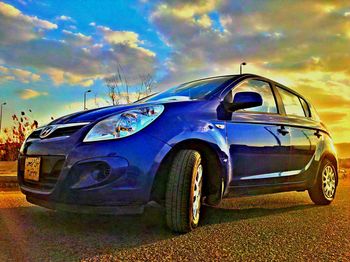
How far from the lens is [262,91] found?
204 inches

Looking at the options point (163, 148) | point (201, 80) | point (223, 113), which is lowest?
point (163, 148)

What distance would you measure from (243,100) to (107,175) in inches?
66.2

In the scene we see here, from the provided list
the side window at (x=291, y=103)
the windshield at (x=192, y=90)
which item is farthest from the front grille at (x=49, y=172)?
the side window at (x=291, y=103)

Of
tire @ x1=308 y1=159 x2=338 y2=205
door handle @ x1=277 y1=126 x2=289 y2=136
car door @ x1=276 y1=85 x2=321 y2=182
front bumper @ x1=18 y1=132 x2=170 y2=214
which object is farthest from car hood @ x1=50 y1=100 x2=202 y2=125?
tire @ x1=308 y1=159 x2=338 y2=205

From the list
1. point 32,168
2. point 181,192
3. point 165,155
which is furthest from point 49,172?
point 181,192

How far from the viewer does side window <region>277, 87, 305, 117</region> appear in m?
5.51

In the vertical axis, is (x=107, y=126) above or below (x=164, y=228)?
above

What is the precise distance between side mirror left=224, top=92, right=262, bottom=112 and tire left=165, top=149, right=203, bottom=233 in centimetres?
90

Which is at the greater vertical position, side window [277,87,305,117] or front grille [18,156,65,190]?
side window [277,87,305,117]

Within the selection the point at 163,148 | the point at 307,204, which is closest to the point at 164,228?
the point at 163,148

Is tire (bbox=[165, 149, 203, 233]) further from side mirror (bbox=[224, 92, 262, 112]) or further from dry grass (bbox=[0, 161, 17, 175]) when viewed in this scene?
dry grass (bbox=[0, 161, 17, 175])

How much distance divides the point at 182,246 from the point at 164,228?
0.58 m

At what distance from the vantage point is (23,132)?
1384 centimetres

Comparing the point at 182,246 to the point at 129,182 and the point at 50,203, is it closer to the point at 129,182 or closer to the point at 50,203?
the point at 129,182
